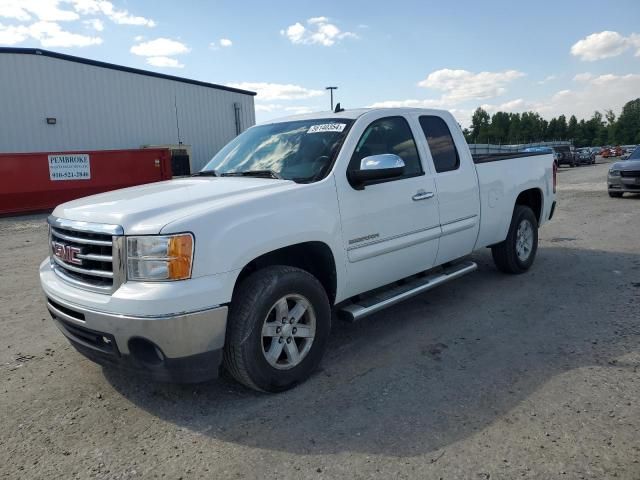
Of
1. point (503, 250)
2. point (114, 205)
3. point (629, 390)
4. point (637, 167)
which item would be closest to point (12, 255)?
point (114, 205)

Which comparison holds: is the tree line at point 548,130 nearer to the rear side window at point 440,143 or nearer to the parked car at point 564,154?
the parked car at point 564,154

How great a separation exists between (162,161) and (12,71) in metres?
8.45

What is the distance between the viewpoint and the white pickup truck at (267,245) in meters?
2.79

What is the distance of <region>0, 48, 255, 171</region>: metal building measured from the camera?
20719mm

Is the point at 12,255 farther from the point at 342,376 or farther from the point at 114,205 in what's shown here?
the point at 342,376

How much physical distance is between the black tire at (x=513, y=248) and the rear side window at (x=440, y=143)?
147 cm

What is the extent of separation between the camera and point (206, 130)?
29.0 metres

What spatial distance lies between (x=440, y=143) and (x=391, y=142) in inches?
28.8

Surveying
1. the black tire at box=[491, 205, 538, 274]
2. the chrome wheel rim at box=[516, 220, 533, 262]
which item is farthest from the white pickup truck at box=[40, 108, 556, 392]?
the chrome wheel rim at box=[516, 220, 533, 262]

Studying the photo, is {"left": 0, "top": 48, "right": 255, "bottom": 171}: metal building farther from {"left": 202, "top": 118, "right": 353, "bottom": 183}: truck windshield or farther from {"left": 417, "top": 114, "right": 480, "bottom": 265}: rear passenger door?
{"left": 417, "top": 114, "right": 480, "bottom": 265}: rear passenger door

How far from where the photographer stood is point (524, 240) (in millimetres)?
6121

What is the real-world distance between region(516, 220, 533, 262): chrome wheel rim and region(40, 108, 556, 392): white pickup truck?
1.35m

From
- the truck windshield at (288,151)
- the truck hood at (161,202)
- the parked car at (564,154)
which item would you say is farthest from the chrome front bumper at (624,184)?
the parked car at (564,154)

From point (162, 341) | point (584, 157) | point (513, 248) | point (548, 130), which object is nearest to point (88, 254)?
point (162, 341)
